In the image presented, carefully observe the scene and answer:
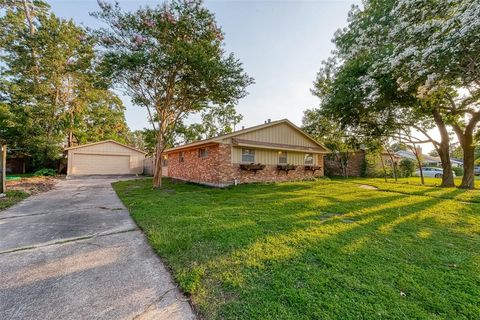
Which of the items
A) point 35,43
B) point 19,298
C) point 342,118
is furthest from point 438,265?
point 35,43

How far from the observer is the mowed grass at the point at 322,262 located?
1.89m

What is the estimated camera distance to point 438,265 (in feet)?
8.71

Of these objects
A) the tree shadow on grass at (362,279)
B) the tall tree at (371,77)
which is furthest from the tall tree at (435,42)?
the tree shadow on grass at (362,279)

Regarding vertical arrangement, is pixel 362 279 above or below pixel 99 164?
below

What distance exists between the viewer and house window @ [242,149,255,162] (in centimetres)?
1112

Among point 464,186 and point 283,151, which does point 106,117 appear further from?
point 464,186

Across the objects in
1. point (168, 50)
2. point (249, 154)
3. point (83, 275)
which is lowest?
point (83, 275)

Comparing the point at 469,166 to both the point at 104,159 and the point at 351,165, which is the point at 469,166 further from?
the point at 104,159

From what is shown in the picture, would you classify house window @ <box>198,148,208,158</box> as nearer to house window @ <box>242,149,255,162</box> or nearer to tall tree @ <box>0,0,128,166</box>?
house window @ <box>242,149,255,162</box>

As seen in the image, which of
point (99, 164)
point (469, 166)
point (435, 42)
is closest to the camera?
point (435, 42)

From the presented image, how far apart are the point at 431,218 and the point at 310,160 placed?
9.58m

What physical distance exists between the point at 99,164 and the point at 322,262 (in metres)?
21.1

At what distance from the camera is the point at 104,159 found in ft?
61.7

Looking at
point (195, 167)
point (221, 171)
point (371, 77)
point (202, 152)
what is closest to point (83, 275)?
point (221, 171)
